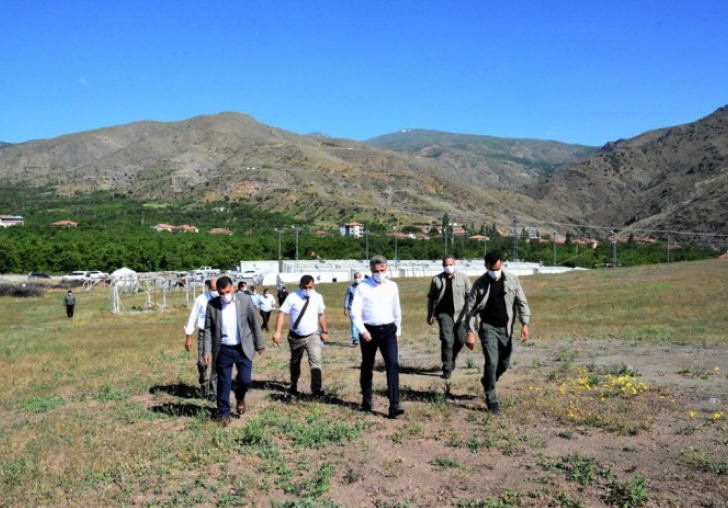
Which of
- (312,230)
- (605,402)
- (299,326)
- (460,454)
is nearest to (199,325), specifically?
(299,326)

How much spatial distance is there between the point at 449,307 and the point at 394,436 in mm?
3713

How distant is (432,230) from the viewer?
136 meters

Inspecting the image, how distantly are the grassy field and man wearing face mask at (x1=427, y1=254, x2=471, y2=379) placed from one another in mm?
444

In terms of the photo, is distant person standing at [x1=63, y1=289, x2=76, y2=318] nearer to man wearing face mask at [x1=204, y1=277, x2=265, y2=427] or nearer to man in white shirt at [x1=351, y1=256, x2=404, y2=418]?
man wearing face mask at [x1=204, y1=277, x2=265, y2=427]

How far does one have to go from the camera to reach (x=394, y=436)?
7281 mm

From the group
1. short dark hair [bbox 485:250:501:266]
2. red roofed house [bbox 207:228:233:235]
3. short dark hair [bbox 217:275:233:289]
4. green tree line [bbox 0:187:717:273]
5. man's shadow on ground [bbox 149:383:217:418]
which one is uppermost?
red roofed house [bbox 207:228:233:235]

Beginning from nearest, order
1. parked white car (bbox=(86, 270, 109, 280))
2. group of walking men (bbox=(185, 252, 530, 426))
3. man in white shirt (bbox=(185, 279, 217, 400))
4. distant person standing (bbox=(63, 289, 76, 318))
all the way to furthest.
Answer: group of walking men (bbox=(185, 252, 530, 426))
man in white shirt (bbox=(185, 279, 217, 400))
distant person standing (bbox=(63, 289, 76, 318))
parked white car (bbox=(86, 270, 109, 280))

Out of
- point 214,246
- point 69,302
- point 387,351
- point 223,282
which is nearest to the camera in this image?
point 387,351

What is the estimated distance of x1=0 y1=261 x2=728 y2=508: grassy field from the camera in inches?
226

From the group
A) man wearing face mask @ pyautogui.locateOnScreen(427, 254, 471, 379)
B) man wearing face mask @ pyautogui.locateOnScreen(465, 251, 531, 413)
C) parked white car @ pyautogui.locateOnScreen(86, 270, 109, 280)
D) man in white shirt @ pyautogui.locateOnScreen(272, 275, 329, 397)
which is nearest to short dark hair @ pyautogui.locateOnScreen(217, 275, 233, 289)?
man in white shirt @ pyautogui.locateOnScreen(272, 275, 329, 397)

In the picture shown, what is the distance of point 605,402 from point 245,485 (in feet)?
14.7

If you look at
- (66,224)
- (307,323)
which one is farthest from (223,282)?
(66,224)

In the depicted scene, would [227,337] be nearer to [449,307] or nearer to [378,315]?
[378,315]

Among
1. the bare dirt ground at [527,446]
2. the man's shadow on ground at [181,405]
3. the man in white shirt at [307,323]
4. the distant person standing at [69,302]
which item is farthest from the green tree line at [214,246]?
the bare dirt ground at [527,446]
